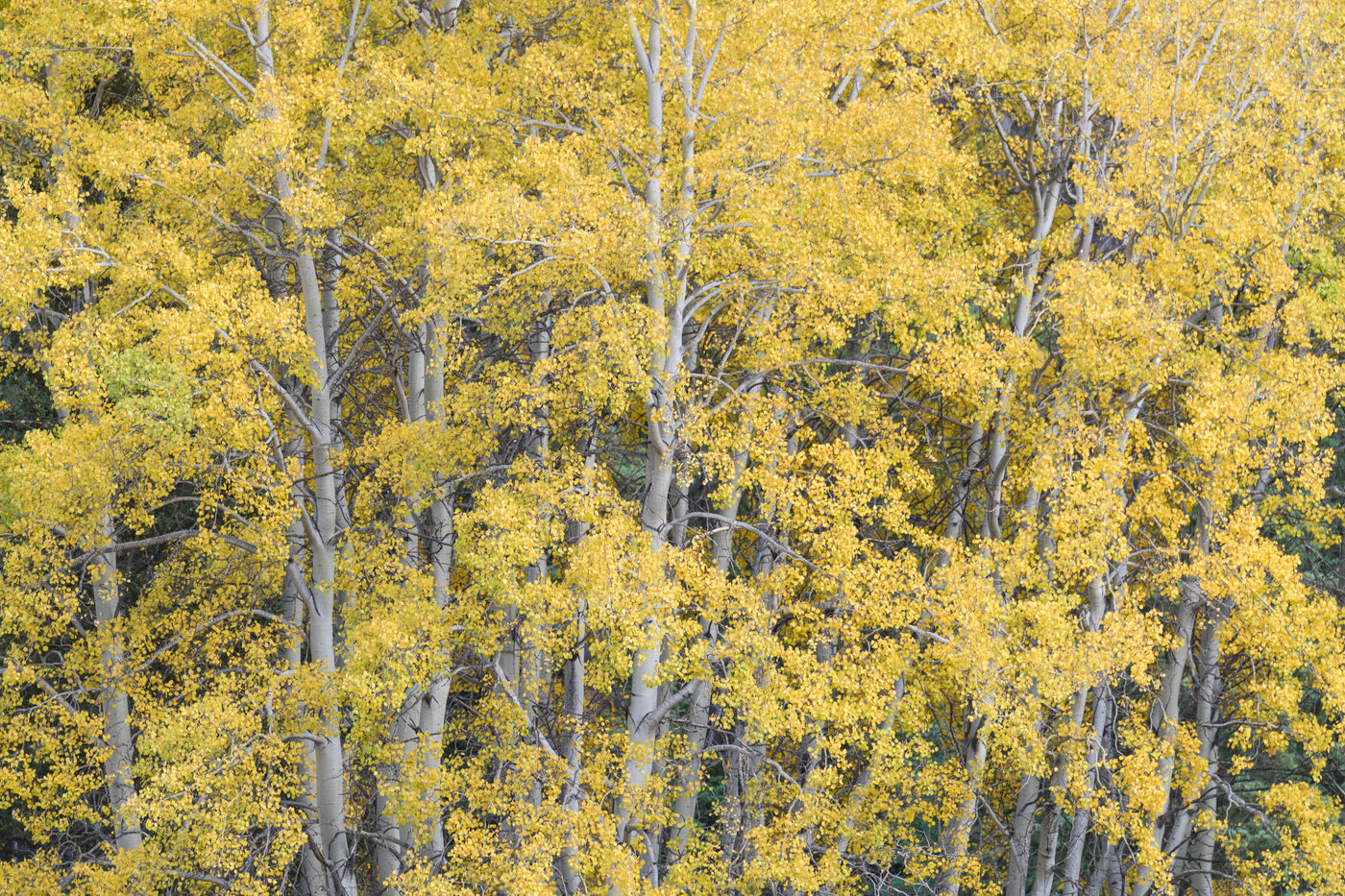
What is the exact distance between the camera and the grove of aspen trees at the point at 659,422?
1134 centimetres

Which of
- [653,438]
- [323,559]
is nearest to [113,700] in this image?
[323,559]

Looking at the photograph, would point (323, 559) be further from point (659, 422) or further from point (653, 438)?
point (659, 422)

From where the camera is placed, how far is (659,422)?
11.6 metres

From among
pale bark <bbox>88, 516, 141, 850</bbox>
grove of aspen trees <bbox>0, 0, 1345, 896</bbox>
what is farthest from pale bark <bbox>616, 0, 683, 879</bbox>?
pale bark <bbox>88, 516, 141, 850</bbox>

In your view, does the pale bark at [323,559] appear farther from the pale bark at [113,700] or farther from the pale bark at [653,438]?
the pale bark at [653,438]

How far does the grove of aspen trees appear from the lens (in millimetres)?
11344

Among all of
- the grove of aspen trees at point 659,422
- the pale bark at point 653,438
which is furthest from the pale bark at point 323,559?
the pale bark at point 653,438

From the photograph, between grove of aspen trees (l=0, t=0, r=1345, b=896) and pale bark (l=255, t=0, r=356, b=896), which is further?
pale bark (l=255, t=0, r=356, b=896)

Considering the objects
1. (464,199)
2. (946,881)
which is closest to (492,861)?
(946,881)

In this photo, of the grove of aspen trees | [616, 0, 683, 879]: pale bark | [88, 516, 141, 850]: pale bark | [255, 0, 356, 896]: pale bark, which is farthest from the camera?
[88, 516, 141, 850]: pale bark

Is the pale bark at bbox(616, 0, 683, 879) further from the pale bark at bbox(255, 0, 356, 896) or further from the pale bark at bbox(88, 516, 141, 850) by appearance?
the pale bark at bbox(88, 516, 141, 850)

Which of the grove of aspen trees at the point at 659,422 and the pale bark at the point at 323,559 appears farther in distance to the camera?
the pale bark at the point at 323,559

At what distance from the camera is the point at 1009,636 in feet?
37.9

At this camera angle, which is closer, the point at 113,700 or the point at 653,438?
the point at 653,438
